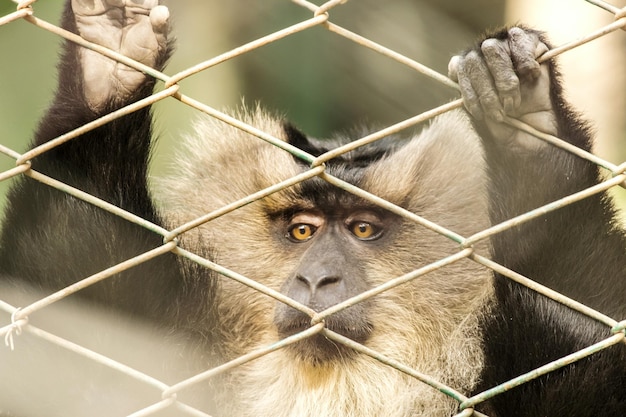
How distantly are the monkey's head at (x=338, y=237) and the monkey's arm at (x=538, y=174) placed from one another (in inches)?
24.8

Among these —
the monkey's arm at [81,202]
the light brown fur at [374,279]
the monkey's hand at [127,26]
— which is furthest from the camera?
the light brown fur at [374,279]

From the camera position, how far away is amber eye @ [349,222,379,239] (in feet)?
11.5

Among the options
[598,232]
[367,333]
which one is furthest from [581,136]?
→ [367,333]

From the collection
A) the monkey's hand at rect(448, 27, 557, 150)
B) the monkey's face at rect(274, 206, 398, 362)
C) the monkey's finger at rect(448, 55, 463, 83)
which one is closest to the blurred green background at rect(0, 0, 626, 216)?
the monkey's face at rect(274, 206, 398, 362)

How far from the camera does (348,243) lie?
11.2 ft

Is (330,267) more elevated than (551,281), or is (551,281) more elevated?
(330,267)

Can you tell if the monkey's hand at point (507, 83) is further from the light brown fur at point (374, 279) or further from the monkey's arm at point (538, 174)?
the light brown fur at point (374, 279)

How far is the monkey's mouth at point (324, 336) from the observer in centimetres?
308

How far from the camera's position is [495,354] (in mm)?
2578

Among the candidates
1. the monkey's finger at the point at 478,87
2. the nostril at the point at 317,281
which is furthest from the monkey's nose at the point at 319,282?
Result: the monkey's finger at the point at 478,87

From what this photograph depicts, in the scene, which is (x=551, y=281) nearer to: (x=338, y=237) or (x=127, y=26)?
(x=338, y=237)

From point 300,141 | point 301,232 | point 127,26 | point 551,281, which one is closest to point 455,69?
point 551,281

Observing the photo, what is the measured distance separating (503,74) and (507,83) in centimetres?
3

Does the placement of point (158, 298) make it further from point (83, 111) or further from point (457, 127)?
point (457, 127)
